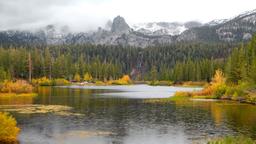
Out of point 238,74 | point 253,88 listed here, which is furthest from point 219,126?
point 238,74

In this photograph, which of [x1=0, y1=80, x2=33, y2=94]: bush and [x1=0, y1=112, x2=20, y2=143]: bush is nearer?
[x1=0, y1=112, x2=20, y2=143]: bush

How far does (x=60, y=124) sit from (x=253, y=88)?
60093 mm

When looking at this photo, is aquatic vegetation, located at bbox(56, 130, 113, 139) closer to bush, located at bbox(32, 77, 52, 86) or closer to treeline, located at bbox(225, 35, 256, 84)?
treeline, located at bbox(225, 35, 256, 84)

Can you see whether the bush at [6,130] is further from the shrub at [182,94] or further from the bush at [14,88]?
the shrub at [182,94]

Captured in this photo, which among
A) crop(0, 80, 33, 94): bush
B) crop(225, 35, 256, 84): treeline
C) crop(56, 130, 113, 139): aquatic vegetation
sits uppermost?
crop(225, 35, 256, 84): treeline

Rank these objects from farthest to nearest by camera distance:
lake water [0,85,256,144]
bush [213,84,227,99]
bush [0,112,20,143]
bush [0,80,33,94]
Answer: bush [0,80,33,94] → bush [213,84,227,99] → lake water [0,85,256,144] → bush [0,112,20,143]

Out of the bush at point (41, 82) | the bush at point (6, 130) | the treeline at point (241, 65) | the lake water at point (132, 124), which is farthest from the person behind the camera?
the bush at point (41, 82)

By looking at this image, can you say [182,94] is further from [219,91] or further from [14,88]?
[14,88]

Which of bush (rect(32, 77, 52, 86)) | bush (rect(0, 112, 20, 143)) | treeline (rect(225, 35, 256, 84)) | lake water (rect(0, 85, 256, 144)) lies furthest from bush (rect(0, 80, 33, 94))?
bush (rect(32, 77, 52, 86))

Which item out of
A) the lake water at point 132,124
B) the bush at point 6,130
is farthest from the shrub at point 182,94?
the bush at point 6,130

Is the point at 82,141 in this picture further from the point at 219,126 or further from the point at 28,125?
the point at 219,126

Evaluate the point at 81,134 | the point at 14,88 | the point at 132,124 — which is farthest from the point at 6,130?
the point at 14,88

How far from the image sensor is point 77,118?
66.9m

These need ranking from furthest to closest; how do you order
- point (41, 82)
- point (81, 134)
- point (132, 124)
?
point (41, 82) → point (132, 124) → point (81, 134)
